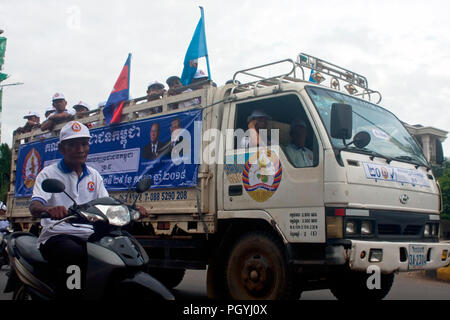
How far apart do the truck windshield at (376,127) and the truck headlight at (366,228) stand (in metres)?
0.73

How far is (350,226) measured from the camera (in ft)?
16.0

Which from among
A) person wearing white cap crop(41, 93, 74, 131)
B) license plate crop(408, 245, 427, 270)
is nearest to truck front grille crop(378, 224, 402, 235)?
license plate crop(408, 245, 427, 270)

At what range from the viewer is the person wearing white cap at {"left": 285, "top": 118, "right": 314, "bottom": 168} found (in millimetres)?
5215

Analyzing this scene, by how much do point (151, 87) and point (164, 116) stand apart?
6.40 ft

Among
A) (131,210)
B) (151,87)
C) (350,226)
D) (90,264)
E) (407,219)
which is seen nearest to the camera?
(90,264)

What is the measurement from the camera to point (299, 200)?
512 cm

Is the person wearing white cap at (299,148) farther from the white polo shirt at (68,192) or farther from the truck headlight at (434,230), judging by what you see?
the white polo shirt at (68,192)

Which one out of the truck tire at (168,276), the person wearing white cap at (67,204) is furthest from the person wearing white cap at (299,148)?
the truck tire at (168,276)

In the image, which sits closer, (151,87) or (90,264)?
(90,264)

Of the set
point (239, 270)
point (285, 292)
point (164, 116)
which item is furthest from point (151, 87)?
point (285, 292)

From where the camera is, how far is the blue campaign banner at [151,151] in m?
6.24

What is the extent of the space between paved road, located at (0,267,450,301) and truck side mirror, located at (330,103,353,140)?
10.3 ft

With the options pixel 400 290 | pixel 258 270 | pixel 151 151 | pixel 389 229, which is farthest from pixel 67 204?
pixel 400 290

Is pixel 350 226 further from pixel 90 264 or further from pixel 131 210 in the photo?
pixel 90 264
